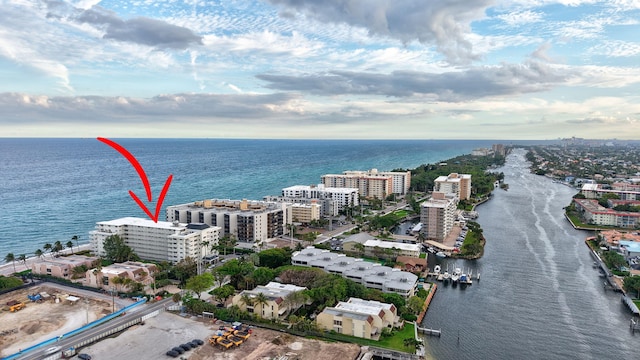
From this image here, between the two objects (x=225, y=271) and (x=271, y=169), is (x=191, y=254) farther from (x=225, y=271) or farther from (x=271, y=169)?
(x=271, y=169)

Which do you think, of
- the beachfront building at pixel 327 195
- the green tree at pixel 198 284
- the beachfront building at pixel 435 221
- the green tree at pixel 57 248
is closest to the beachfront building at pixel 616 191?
the beachfront building at pixel 435 221

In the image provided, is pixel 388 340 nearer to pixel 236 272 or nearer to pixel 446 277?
pixel 236 272

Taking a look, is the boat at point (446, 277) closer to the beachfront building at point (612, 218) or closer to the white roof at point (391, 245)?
the white roof at point (391, 245)

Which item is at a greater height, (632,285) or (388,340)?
(632,285)

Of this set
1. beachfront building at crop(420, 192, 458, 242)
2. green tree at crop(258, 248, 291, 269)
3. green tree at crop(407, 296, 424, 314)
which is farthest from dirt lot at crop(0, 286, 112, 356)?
beachfront building at crop(420, 192, 458, 242)

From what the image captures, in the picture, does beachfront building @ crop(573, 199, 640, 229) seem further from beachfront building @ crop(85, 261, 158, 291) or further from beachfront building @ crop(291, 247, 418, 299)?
beachfront building @ crop(85, 261, 158, 291)

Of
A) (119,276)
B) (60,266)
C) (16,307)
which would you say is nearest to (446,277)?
(119,276)
